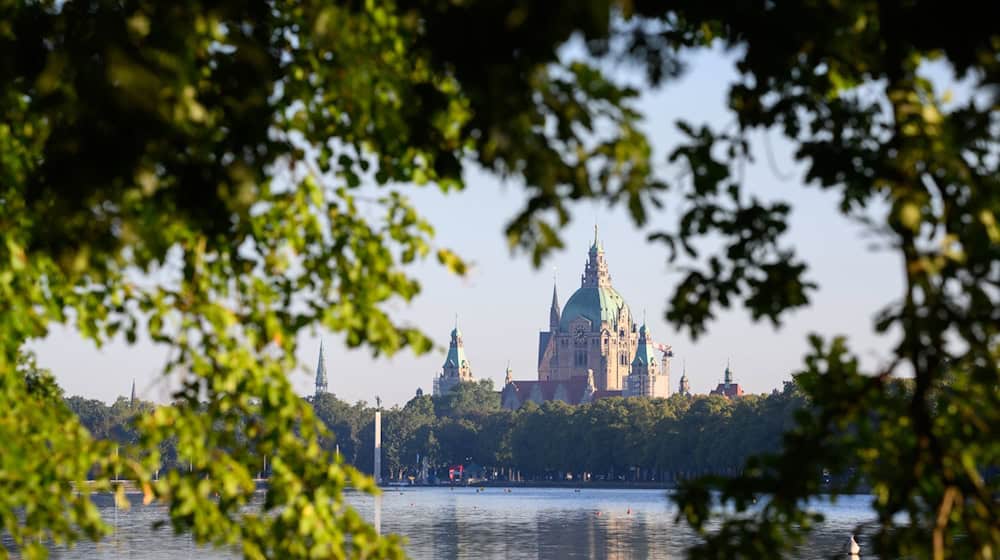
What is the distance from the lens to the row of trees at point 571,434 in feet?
377

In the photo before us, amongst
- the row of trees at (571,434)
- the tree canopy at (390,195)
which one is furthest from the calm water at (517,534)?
the tree canopy at (390,195)

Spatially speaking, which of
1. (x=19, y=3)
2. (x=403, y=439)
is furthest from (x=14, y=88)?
(x=403, y=439)

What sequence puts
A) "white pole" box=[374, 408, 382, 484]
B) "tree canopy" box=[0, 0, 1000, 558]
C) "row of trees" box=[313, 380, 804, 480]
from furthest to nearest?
"white pole" box=[374, 408, 382, 484] < "row of trees" box=[313, 380, 804, 480] < "tree canopy" box=[0, 0, 1000, 558]

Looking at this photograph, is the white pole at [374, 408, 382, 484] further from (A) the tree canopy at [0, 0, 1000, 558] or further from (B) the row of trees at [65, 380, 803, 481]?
(A) the tree canopy at [0, 0, 1000, 558]

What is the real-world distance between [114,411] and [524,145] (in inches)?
7557

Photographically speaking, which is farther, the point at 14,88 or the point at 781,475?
the point at 14,88

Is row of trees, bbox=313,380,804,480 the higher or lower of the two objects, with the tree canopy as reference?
higher


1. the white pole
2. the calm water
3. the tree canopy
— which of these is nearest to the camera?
the tree canopy

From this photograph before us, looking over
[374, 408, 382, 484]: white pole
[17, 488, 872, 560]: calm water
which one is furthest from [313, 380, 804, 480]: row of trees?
[17, 488, 872, 560]: calm water

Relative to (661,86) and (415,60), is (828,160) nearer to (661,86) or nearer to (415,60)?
(661,86)

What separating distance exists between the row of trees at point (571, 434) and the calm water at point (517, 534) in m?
17.1

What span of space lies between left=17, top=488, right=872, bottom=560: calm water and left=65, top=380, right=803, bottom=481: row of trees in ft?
56.2

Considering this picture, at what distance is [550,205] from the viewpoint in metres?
4.40

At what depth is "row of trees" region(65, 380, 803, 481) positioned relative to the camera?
115m
